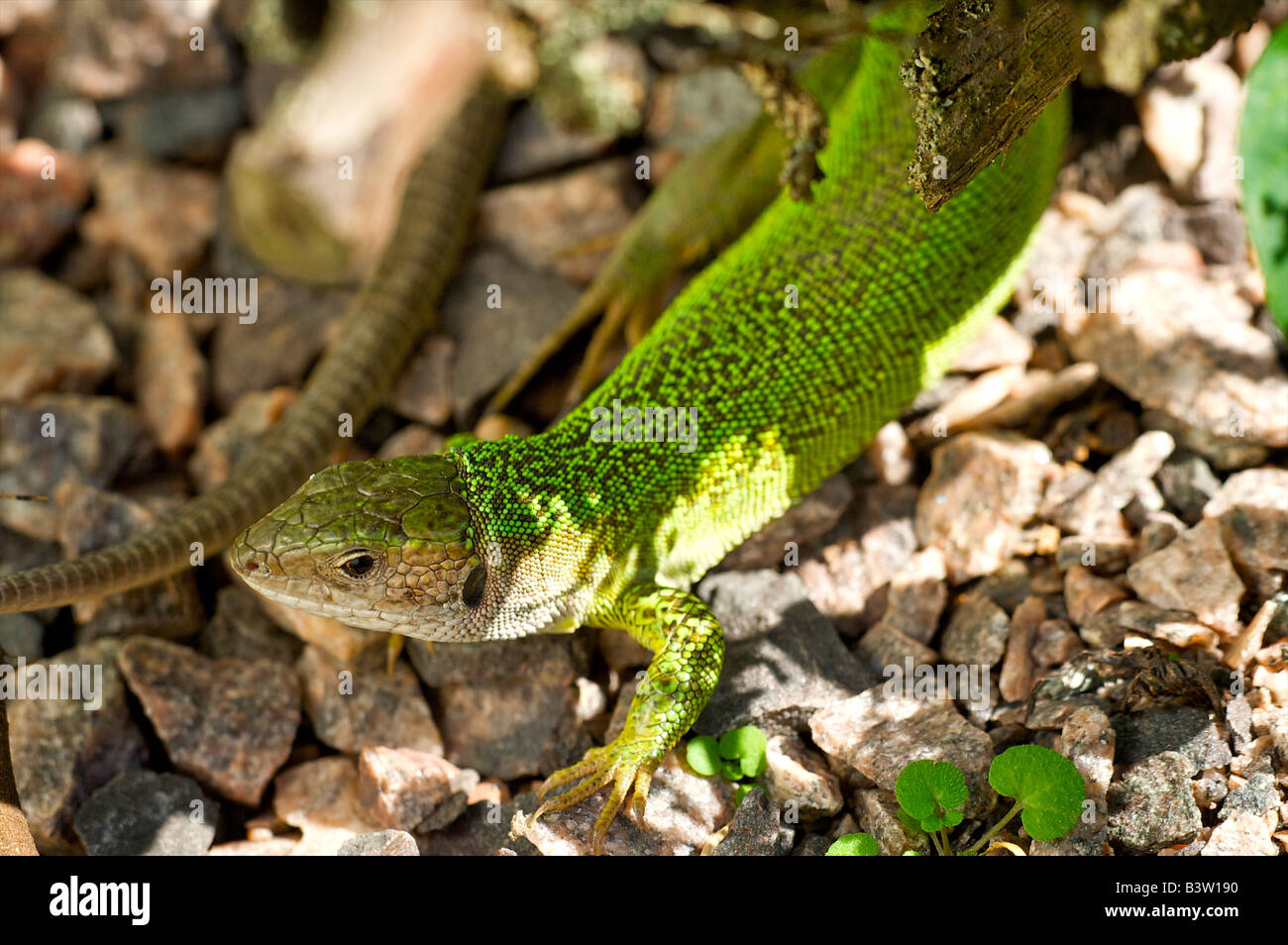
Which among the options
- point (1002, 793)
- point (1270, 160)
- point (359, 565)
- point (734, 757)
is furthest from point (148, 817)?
point (1270, 160)

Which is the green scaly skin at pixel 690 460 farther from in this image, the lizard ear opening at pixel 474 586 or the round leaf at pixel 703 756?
the round leaf at pixel 703 756

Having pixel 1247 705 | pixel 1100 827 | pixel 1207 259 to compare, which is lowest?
pixel 1100 827

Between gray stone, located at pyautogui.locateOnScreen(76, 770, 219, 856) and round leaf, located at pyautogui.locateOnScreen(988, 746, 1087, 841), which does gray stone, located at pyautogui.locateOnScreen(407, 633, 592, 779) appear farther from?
round leaf, located at pyautogui.locateOnScreen(988, 746, 1087, 841)

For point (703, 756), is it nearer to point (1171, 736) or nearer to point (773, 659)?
point (773, 659)
